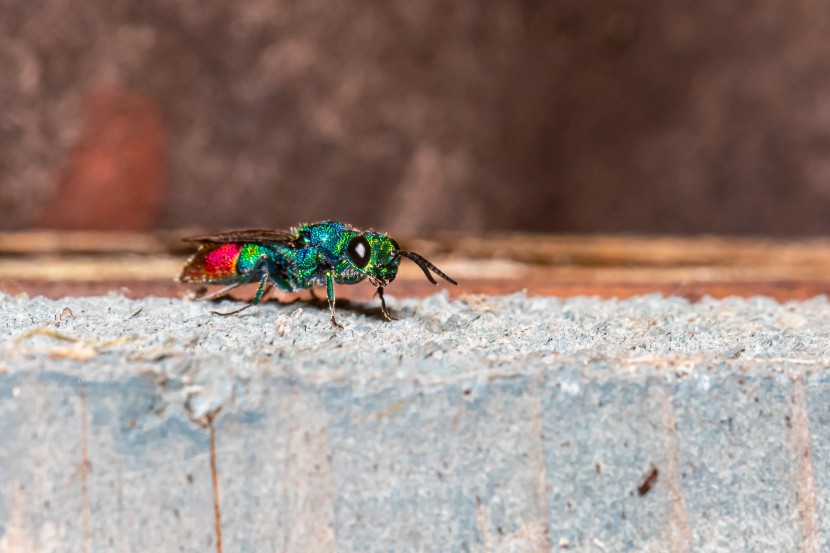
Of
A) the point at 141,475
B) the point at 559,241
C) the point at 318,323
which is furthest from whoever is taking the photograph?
the point at 559,241

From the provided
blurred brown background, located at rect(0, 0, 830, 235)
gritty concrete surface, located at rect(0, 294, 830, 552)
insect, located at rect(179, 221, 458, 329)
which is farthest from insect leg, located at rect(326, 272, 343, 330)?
blurred brown background, located at rect(0, 0, 830, 235)

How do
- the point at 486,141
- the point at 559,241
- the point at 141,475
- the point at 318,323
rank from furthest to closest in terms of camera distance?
the point at 486,141, the point at 559,241, the point at 318,323, the point at 141,475

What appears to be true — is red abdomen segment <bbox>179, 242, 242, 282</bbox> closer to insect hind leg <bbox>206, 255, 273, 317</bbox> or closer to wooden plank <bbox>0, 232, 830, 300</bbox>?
insect hind leg <bbox>206, 255, 273, 317</bbox>

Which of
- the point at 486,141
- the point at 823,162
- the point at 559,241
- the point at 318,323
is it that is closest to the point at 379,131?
the point at 486,141

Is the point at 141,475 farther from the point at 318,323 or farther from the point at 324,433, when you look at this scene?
the point at 318,323

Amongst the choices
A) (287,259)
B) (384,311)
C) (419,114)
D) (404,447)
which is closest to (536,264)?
(419,114)

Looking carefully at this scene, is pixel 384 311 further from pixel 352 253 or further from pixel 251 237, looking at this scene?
pixel 251 237
